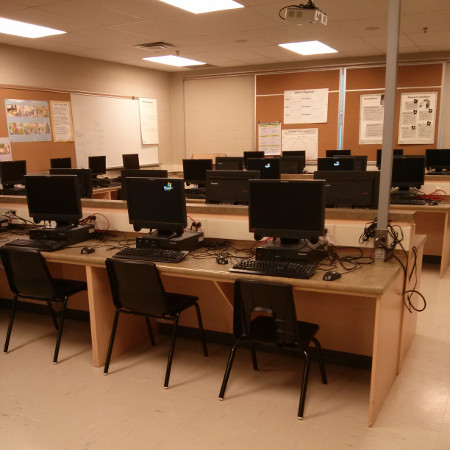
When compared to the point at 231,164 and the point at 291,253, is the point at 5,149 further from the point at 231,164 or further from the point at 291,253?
the point at 291,253

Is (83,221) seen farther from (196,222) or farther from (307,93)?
(307,93)

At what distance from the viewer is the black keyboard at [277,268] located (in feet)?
8.22

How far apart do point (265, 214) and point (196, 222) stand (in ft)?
2.24

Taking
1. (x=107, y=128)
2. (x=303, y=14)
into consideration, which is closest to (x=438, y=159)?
(x=303, y=14)

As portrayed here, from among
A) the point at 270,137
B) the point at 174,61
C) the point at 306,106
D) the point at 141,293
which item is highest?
the point at 174,61

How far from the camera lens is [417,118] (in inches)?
310

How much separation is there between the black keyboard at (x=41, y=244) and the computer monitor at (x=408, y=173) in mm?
3496

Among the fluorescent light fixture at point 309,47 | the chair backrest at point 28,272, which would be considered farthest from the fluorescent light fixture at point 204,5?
the chair backrest at point 28,272

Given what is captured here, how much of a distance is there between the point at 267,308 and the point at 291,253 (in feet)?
1.38

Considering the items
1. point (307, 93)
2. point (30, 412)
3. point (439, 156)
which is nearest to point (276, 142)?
point (307, 93)

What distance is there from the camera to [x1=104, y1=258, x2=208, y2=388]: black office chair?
2.77 metres

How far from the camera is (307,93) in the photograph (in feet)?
28.0

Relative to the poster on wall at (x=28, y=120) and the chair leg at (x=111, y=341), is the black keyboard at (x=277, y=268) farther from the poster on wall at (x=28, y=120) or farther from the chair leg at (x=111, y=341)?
the poster on wall at (x=28, y=120)

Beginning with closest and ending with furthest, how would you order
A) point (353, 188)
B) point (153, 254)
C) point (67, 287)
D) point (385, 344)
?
point (385, 344) < point (153, 254) < point (67, 287) < point (353, 188)
